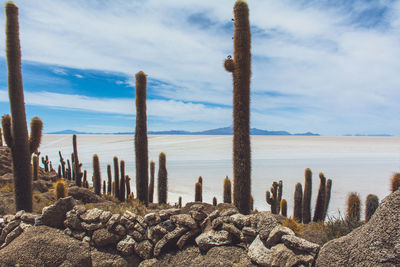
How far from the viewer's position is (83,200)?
12.7 meters

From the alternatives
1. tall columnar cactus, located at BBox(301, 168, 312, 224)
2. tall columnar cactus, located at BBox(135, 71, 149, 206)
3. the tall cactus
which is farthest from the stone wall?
tall columnar cactus, located at BBox(301, 168, 312, 224)

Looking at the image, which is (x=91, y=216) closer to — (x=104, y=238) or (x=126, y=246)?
(x=104, y=238)

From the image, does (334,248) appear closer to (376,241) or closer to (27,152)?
(376,241)

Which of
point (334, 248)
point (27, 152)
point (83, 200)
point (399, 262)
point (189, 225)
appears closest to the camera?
point (399, 262)

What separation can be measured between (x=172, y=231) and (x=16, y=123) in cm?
616

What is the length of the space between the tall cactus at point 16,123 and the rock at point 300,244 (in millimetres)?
7773

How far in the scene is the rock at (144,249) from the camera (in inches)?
221

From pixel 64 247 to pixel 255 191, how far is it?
659 inches

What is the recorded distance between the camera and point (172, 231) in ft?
18.4

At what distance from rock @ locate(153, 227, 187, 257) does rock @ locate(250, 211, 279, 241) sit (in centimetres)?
148

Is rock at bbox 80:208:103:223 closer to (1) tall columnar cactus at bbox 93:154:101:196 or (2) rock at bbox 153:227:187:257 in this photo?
(2) rock at bbox 153:227:187:257

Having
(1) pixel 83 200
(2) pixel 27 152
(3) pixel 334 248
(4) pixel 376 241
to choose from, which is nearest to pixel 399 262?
(4) pixel 376 241

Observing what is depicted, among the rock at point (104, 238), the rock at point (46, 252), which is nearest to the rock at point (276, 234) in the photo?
the rock at point (104, 238)

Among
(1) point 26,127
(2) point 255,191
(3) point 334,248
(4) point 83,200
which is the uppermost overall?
(1) point 26,127
